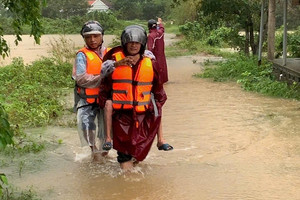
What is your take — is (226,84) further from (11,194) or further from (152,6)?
(152,6)

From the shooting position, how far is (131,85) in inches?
194

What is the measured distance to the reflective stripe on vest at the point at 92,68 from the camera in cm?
534

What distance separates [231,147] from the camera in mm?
6324

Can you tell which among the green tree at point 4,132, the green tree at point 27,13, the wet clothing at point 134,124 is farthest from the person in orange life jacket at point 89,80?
the green tree at point 4,132

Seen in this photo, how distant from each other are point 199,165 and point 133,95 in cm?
127

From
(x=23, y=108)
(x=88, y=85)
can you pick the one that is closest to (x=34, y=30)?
(x=88, y=85)

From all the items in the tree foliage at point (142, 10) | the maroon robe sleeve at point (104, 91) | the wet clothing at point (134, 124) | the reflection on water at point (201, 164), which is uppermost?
the tree foliage at point (142, 10)

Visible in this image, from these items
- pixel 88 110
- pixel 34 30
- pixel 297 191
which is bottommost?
pixel 297 191

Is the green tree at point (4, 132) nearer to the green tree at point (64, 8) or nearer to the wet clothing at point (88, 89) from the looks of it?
the wet clothing at point (88, 89)

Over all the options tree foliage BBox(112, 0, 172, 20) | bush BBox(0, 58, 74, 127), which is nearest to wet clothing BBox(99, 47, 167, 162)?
bush BBox(0, 58, 74, 127)

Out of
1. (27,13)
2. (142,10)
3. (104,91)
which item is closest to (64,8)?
(142,10)

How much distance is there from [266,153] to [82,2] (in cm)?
6444

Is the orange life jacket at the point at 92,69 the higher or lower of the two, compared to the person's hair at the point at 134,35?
lower

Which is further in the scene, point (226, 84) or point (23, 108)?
point (226, 84)
